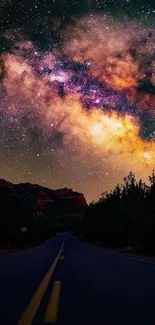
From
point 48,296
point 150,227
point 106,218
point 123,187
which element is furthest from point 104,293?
point 106,218

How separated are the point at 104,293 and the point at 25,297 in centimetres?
170

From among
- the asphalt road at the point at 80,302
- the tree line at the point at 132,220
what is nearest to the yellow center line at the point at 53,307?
the asphalt road at the point at 80,302

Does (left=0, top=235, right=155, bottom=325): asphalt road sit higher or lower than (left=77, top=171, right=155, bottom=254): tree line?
lower

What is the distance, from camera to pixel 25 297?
950 centimetres

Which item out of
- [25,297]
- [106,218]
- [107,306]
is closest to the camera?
[107,306]

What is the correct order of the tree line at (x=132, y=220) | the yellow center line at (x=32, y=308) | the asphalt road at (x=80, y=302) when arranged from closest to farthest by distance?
1. the yellow center line at (x=32, y=308)
2. the asphalt road at (x=80, y=302)
3. the tree line at (x=132, y=220)

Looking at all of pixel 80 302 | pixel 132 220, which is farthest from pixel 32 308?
pixel 132 220

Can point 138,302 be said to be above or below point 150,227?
below

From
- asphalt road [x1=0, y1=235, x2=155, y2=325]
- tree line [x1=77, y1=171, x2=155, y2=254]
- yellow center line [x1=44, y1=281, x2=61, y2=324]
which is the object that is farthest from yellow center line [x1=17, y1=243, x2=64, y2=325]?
tree line [x1=77, y1=171, x2=155, y2=254]

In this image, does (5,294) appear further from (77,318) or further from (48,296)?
(77,318)

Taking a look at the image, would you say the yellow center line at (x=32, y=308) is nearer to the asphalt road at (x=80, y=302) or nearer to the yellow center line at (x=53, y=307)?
the asphalt road at (x=80, y=302)

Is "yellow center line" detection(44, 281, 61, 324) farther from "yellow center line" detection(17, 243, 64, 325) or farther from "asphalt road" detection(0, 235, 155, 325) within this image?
"yellow center line" detection(17, 243, 64, 325)

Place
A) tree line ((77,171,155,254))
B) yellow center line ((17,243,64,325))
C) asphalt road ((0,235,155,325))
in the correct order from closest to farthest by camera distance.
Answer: yellow center line ((17,243,64,325)), asphalt road ((0,235,155,325)), tree line ((77,171,155,254))

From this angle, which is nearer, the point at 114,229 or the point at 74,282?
the point at 74,282
